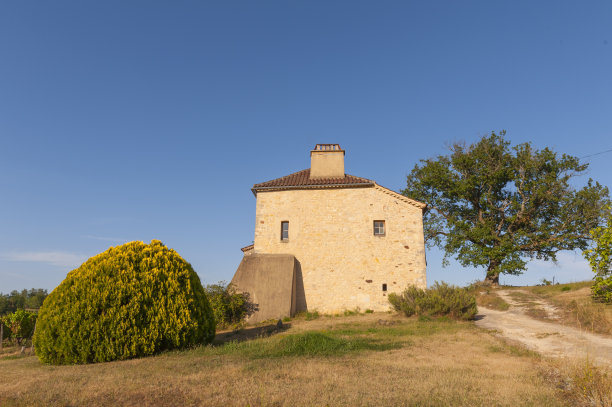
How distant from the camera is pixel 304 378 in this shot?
577 centimetres

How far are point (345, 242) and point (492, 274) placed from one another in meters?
13.3

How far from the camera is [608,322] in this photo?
11.4 m

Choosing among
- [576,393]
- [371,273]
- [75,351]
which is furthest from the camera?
[371,273]

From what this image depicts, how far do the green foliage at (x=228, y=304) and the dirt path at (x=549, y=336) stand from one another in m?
9.85

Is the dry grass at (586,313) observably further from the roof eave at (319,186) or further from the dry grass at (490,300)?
the roof eave at (319,186)

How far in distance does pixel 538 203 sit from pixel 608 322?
15.3m

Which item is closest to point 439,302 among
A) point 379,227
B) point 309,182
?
point 379,227

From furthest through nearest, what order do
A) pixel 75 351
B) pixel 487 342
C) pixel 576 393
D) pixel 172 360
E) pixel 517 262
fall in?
pixel 517 262 < pixel 487 342 < pixel 75 351 < pixel 172 360 < pixel 576 393

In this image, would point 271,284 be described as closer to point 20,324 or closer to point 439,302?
point 439,302

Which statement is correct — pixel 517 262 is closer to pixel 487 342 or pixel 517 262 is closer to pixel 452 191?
pixel 452 191

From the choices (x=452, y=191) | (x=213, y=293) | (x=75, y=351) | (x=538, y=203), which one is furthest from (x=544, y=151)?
(x=75, y=351)

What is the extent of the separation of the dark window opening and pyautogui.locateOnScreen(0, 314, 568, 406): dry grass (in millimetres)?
9131

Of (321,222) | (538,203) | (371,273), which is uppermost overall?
(538,203)

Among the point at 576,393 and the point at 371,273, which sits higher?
the point at 371,273
